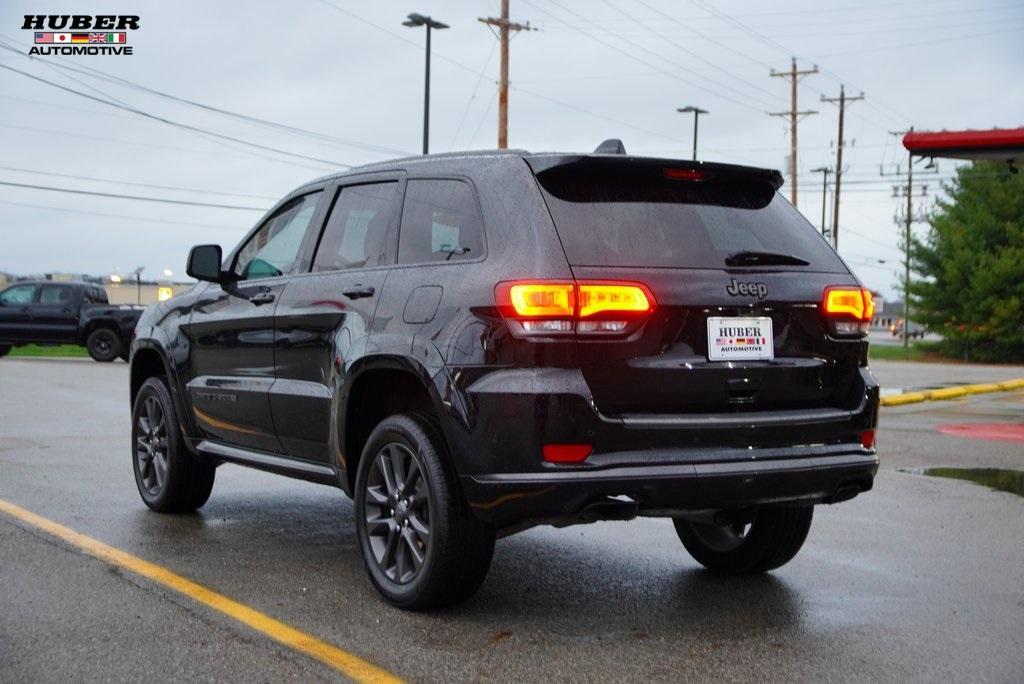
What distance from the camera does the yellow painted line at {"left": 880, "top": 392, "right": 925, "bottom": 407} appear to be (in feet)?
58.0

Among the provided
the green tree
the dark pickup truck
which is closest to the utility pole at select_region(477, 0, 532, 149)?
the dark pickup truck

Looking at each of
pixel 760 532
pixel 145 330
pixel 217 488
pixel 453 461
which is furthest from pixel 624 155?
pixel 217 488

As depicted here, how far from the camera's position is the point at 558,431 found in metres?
4.50

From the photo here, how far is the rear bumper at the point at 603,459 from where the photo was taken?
451 cm

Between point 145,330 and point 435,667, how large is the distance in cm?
399

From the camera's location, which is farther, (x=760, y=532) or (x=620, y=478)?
(x=760, y=532)

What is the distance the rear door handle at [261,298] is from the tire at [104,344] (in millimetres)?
23228

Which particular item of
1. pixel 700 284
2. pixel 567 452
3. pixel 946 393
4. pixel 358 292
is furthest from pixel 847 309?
pixel 946 393

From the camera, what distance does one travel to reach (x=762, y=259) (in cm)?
505

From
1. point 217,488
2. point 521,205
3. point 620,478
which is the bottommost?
point 217,488

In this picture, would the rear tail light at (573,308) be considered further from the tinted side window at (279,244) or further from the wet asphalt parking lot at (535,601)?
the tinted side window at (279,244)

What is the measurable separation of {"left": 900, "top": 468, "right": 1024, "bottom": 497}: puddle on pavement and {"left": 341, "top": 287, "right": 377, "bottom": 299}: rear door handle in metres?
5.65

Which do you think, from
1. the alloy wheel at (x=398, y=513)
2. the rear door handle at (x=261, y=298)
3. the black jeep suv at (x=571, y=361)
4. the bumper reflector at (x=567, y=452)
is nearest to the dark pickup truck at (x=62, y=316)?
the rear door handle at (x=261, y=298)

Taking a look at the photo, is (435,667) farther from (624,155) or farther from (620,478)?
(624,155)
